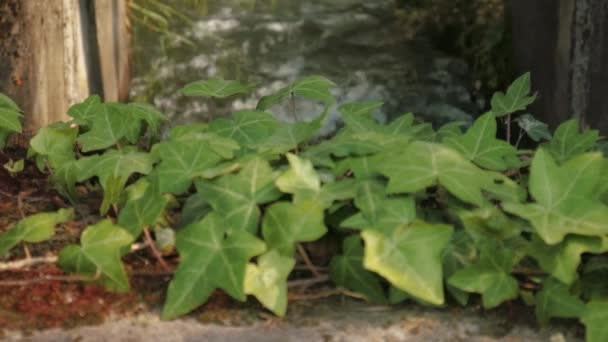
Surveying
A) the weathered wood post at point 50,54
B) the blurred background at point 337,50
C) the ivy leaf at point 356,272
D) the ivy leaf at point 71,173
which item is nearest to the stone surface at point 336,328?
the ivy leaf at point 356,272

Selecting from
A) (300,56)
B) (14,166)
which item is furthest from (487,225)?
(300,56)

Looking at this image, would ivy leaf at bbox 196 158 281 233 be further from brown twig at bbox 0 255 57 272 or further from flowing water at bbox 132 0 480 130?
flowing water at bbox 132 0 480 130

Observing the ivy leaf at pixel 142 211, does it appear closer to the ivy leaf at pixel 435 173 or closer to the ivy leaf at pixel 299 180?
the ivy leaf at pixel 299 180

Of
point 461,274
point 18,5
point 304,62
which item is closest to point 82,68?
point 18,5

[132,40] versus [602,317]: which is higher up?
[132,40]

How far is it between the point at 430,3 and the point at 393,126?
1.59 meters

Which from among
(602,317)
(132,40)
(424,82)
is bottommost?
(602,317)

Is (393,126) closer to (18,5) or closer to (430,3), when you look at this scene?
(18,5)

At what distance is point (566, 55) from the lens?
3.06m

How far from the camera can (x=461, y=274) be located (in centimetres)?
166

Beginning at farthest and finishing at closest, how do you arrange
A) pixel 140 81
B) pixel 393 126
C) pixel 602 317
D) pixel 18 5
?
pixel 140 81 < pixel 18 5 < pixel 393 126 < pixel 602 317

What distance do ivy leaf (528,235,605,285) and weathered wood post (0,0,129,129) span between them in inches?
69.2

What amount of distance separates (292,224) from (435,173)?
305 millimetres

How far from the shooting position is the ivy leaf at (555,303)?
1644 millimetres
